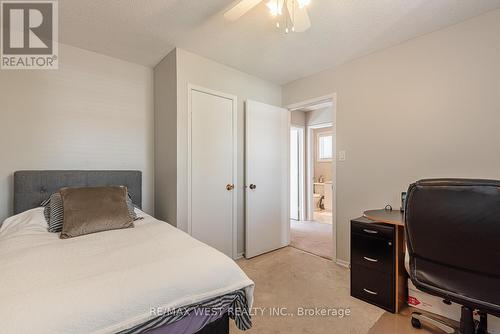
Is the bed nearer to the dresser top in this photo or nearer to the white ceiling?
the dresser top

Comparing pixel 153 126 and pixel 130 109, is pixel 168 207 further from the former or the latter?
pixel 130 109

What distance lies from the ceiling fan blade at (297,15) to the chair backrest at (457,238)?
1.30 m

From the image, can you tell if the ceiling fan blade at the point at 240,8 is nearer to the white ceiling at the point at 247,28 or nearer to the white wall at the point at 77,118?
the white ceiling at the point at 247,28

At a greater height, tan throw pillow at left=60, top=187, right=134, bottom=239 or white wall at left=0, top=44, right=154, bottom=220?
white wall at left=0, top=44, right=154, bottom=220

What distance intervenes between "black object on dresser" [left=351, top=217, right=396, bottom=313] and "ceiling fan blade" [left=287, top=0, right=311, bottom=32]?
1.68 metres

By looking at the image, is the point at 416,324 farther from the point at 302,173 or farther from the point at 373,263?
the point at 302,173

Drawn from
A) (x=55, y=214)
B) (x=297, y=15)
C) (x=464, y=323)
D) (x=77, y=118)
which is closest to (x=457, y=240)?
(x=464, y=323)

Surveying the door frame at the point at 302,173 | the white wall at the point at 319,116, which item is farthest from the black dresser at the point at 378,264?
the white wall at the point at 319,116

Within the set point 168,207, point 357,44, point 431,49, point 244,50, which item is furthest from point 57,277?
point 431,49

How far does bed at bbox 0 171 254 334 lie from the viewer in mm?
852

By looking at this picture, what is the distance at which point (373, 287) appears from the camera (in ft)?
6.45

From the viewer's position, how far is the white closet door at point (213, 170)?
2559 mm

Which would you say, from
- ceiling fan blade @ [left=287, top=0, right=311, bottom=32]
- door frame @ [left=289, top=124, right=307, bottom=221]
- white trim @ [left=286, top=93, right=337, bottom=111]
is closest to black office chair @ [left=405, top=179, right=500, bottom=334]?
ceiling fan blade @ [left=287, top=0, right=311, bottom=32]

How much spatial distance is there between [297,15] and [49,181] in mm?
2558
